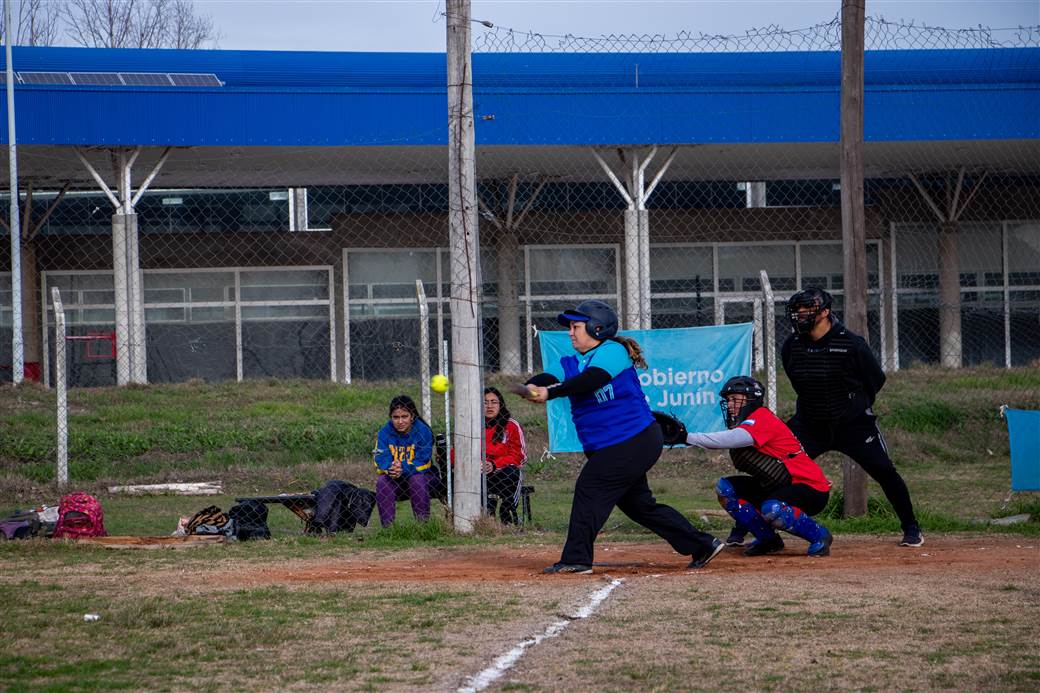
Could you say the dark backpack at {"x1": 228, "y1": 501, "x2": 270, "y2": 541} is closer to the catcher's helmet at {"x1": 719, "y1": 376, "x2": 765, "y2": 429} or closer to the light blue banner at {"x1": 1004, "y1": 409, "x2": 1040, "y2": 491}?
the catcher's helmet at {"x1": 719, "y1": 376, "x2": 765, "y2": 429}

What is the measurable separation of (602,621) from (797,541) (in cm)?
423

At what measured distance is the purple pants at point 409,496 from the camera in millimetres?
11359

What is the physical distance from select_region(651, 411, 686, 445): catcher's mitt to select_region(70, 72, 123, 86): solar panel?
56.2ft

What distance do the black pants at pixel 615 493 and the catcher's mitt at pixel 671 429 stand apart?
0.16 meters

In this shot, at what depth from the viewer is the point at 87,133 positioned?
2225 cm

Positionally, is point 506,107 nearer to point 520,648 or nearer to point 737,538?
point 737,538

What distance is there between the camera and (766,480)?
9.02 meters

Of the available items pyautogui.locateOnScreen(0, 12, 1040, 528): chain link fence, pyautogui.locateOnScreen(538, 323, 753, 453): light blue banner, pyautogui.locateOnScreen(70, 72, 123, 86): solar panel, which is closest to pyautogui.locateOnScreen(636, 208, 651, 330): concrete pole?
pyautogui.locateOnScreen(0, 12, 1040, 528): chain link fence

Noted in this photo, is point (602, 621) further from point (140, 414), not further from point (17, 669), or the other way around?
point (140, 414)

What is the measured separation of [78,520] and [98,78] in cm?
1448

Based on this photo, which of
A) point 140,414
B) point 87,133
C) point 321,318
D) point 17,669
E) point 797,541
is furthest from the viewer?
point 321,318

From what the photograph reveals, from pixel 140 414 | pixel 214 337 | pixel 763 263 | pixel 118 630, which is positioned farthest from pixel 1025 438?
pixel 214 337

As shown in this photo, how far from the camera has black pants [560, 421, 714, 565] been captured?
8055 mm

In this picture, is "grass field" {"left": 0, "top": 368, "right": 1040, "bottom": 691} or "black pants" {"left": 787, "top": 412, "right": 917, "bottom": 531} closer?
"grass field" {"left": 0, "top": 368, "right": 1040, "bottom": 691}
